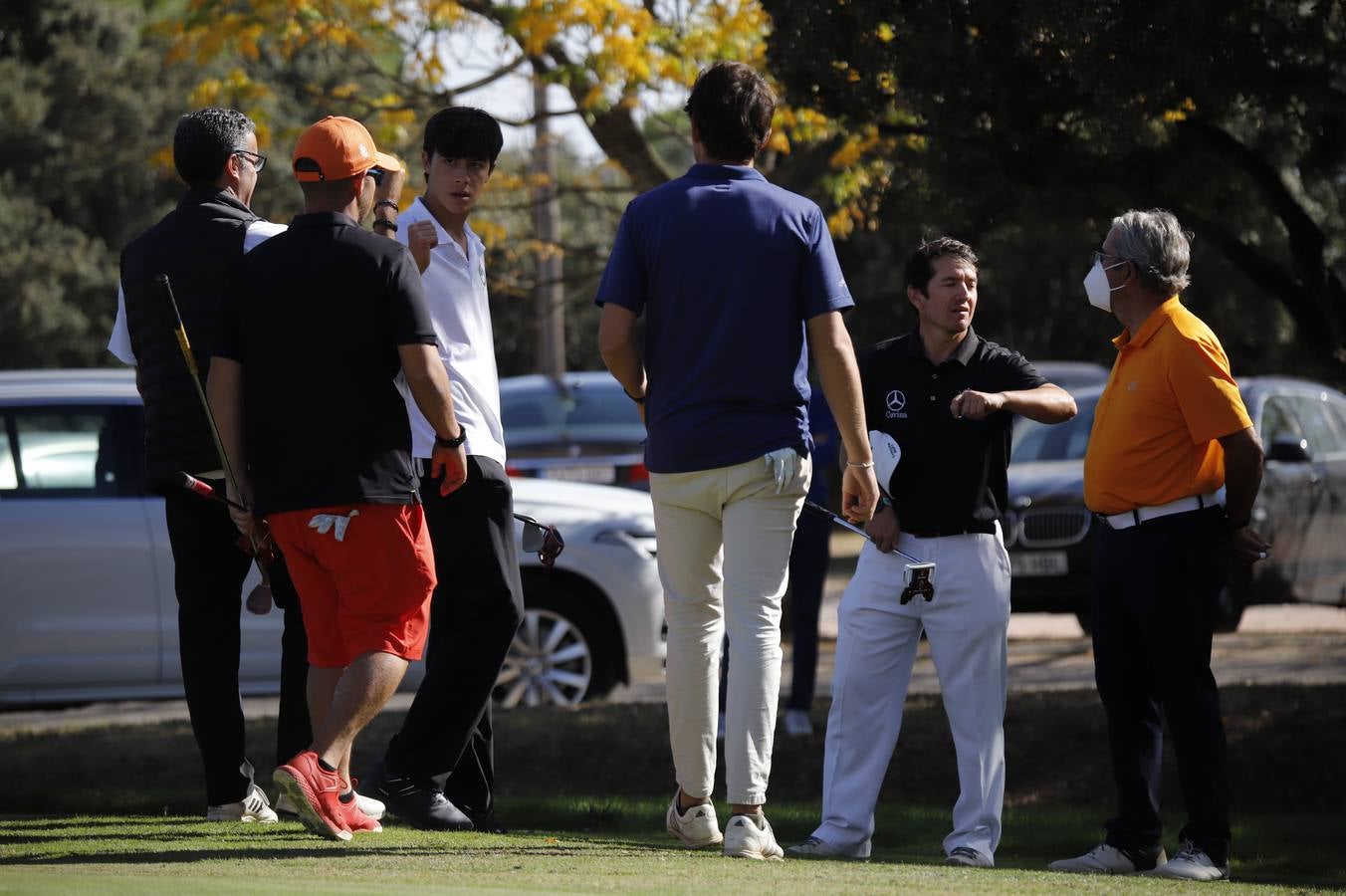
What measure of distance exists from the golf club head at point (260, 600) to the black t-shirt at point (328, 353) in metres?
0.49

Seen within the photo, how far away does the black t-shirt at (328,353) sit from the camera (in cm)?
495

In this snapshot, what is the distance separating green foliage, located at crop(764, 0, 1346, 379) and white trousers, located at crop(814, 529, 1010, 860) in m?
2.23

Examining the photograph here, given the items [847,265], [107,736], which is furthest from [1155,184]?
[847,265]

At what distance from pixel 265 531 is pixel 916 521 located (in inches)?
74.4

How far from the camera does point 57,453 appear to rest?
8852mm

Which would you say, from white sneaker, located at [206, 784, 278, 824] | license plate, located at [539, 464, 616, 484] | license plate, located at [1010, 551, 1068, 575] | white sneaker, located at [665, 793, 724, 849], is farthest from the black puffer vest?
license plate, located at [1010, 551, 1068, 575]

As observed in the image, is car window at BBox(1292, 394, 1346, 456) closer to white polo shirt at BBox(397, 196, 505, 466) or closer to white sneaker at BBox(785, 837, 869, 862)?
white sneaker at BBox(785, 837, 869, 862)

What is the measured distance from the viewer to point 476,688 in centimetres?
556

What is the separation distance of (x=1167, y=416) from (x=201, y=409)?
2817 millimetres

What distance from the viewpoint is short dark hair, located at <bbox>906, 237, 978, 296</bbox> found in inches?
223

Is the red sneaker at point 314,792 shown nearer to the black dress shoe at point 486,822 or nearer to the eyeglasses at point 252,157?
the black dress shoe at point 486,822

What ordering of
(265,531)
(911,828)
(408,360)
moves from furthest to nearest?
(911,828), (265,531), (408,360)

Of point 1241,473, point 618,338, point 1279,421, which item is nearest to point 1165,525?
point 1241,473

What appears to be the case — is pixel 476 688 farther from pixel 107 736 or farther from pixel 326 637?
pixel 107 736
